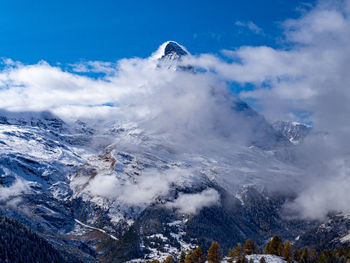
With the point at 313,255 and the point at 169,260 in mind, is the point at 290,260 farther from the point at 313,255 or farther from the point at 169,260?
the point at 169,260

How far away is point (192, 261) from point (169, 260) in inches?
913

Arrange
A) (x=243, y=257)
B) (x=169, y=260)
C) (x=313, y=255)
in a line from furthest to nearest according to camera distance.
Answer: (x=169, y=260) → (x=313, y=255) → (x=243, y=257)

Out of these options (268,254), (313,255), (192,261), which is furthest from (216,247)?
(313,255)

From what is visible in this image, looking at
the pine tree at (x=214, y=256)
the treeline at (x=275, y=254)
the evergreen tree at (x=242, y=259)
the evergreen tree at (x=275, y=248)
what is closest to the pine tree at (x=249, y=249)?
the treeline at (x=275, y=254)

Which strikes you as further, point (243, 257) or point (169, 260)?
point (169, 260)

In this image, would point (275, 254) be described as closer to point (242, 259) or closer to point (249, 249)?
point (249, 249)

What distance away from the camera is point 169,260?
647 feet

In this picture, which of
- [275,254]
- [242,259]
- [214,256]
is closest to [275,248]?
[275,254]

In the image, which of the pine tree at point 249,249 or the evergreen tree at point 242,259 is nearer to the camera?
the evergreen tree at point 242,259

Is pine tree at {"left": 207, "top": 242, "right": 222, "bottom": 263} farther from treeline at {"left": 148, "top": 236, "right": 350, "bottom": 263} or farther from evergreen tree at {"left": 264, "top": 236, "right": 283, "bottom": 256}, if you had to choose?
evergreen tree at {"left": 264, "top": 236, "right": 283, "bottom": 256}

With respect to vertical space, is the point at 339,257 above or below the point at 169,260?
above

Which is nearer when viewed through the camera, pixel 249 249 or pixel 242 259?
pixel 242 259

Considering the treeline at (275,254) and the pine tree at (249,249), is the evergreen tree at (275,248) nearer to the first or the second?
the treeline at (275,254)

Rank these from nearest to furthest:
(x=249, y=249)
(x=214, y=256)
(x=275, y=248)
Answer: (x=214, y=256), (x=275, y=248), (x=249, y=249)
